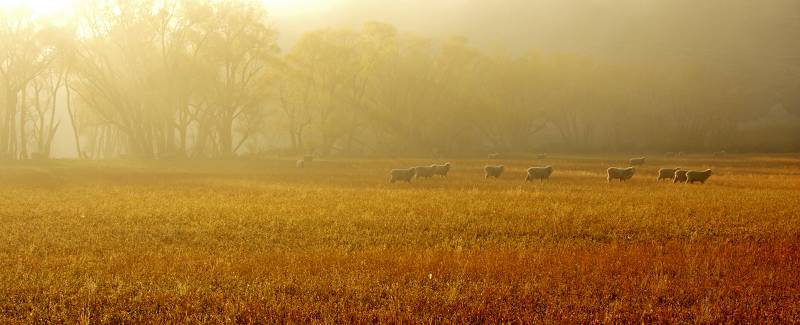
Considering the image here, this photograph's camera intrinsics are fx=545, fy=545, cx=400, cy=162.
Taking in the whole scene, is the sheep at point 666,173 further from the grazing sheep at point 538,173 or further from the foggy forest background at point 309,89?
the foggy forest background at point 309,89

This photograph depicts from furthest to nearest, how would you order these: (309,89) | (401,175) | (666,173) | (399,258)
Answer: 1. (309,89)
2. (666,173)
3. (401,175)
4. (399,258)

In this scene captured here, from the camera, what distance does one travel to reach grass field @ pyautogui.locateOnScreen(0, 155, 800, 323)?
735 cm

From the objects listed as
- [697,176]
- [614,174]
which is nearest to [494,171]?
[614,174]

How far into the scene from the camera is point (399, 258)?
10.4 metres

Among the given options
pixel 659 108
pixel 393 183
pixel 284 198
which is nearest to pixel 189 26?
pixel 393 183

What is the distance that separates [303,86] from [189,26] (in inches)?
654

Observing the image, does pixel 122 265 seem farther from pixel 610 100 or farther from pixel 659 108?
pixel 659 108

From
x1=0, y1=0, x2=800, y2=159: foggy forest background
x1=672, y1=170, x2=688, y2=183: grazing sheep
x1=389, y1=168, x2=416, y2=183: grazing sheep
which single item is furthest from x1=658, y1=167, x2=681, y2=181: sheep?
x1=0, y1=0, x2=800, y2=159: foggy forest background

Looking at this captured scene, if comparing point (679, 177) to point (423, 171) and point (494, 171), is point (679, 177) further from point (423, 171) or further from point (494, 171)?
point (423, 171)

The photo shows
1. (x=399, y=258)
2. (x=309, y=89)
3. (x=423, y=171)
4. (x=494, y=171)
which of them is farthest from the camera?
(x=309, y=89)

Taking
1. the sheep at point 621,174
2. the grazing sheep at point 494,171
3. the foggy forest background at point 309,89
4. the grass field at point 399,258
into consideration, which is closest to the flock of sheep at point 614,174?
the sheep at point 621,174

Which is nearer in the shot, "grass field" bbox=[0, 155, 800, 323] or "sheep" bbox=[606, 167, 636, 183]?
"grass field" bbox=[0, 155, 800, 323]

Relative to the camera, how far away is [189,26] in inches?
2174

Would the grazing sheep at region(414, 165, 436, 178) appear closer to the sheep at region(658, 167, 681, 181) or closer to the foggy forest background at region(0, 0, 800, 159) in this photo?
the sheep at region(658, 167, 681, 181)
